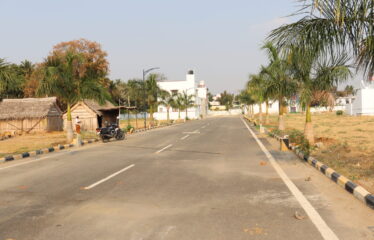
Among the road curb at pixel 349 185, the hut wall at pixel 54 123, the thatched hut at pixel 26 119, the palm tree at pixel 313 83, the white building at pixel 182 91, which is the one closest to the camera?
the road curb at pixel 349 185

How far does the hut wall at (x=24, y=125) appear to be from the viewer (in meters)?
35.2

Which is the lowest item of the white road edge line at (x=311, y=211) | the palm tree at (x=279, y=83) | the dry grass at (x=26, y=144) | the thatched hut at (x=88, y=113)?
the dry grass at (x=26, y=144)

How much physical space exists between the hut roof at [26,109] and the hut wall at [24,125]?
1.59 ft

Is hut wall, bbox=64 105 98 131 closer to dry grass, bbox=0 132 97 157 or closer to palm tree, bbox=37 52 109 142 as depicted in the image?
dry grass, bbox=0 132 97 157

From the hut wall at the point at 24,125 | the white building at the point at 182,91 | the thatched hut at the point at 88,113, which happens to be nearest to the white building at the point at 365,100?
the white building at the point at 182,91

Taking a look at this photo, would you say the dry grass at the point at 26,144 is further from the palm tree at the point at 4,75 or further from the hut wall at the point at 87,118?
the hut wall at the point at 87,118

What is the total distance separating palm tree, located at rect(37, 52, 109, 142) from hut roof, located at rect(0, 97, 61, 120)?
1581cm

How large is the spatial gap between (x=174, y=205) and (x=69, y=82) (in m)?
16.6

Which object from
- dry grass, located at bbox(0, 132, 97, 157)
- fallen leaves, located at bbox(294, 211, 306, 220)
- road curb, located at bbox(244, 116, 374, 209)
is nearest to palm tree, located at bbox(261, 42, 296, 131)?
road curb, located at bbox(244, 116, 374, 209)

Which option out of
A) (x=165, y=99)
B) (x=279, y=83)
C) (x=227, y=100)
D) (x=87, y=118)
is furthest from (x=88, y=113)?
(x=227, y=100)

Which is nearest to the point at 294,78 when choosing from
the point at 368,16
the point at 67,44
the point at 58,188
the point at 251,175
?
the point at 251,175

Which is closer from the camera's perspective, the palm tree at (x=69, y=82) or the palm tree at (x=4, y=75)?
the palm tree at (x=4, y=75)

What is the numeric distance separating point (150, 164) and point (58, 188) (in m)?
3.76

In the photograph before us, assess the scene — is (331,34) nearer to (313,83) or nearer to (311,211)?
(311,211)
